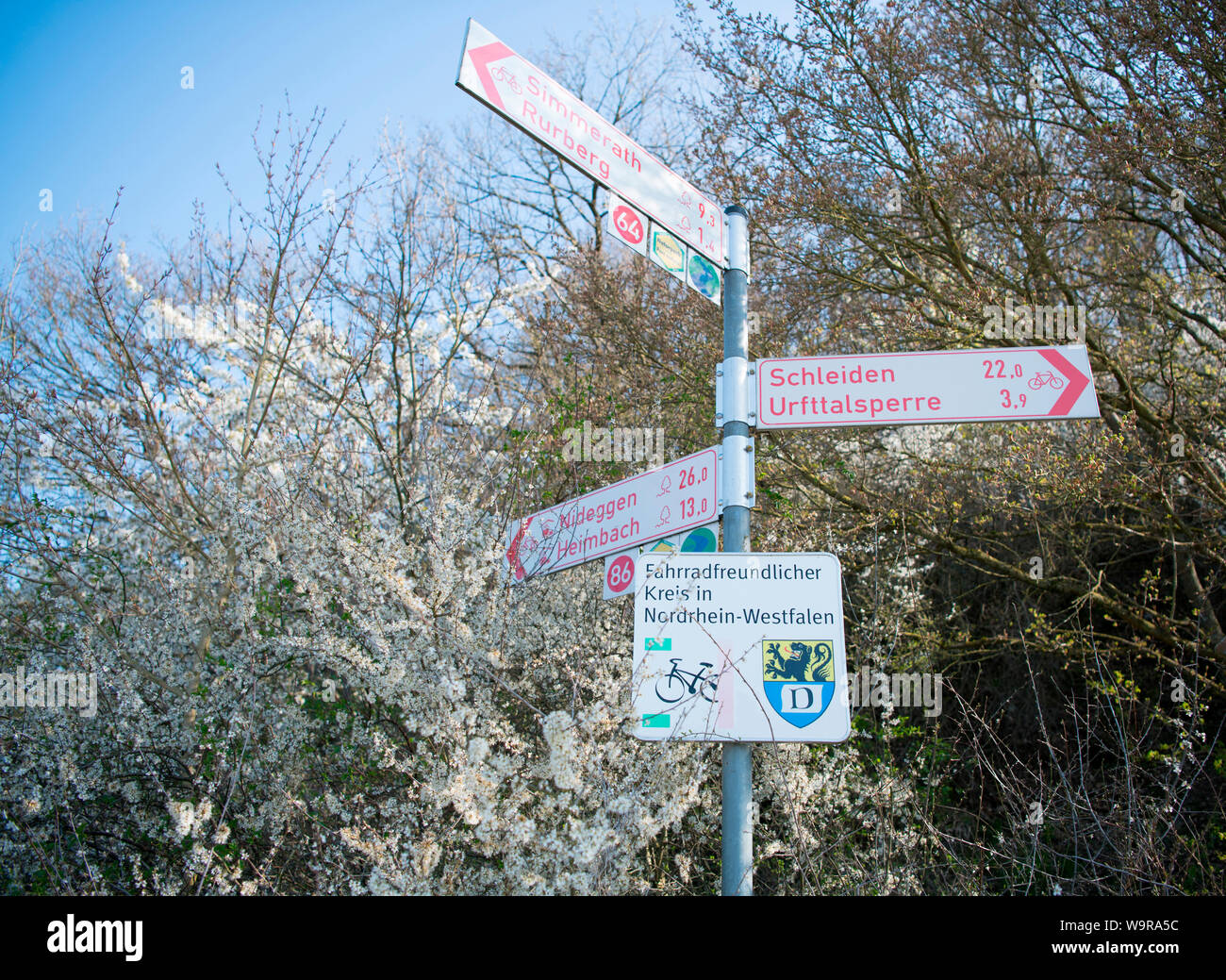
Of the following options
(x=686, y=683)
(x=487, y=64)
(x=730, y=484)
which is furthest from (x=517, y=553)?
(x=487, y=64)

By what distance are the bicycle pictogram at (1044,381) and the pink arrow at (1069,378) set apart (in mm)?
29

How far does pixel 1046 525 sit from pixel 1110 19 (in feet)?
12.1

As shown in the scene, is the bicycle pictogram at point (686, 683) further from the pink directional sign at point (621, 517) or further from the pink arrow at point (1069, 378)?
the pink arrow at point (1069, 378)

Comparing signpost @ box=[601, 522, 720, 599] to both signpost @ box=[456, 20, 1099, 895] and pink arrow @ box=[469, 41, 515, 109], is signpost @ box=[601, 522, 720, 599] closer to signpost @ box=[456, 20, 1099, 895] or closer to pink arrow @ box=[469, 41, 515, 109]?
signpost @ box=[456, 20, 1099, 895]

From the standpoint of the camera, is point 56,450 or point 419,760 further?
point 56,450

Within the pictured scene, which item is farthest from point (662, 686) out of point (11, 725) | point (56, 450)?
point (56, 450)

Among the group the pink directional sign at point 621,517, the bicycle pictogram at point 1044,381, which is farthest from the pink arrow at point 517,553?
the bicycle pictogram at point 1044,381

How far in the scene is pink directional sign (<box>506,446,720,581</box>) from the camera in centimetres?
313

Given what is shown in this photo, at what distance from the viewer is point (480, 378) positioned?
10.1 metres

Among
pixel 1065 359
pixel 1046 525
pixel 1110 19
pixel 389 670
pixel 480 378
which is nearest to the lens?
pixel 1065 359

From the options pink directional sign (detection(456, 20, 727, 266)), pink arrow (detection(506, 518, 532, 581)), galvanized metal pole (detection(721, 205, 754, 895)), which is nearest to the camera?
galvanized metal pole (detection(721, 205, 754, 895))

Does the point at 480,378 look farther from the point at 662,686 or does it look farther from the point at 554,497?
the point at 662,686

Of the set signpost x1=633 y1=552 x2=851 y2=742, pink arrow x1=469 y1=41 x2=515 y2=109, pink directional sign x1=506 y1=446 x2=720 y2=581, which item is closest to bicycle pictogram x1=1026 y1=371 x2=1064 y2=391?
signpost x1=633 y1=552 x2=851 y2=742
